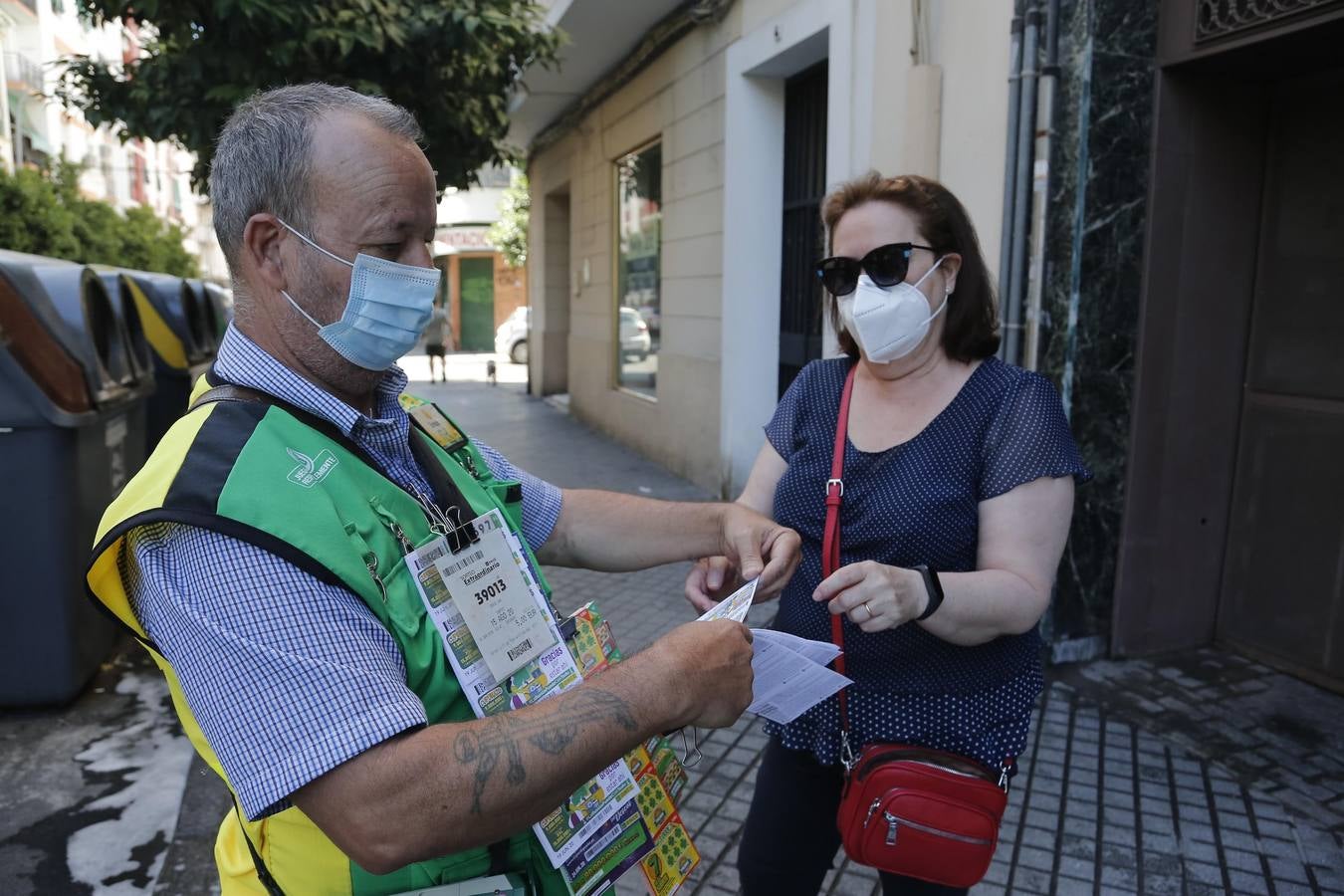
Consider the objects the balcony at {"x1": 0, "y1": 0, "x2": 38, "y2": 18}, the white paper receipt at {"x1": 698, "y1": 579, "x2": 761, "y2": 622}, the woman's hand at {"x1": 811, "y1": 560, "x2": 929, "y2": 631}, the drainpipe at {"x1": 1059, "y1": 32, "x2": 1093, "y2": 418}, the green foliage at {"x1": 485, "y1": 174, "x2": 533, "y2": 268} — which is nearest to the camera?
the white paper receipt at {"x1": 698, "y1": 579, "x2": 761, "y2": 622}

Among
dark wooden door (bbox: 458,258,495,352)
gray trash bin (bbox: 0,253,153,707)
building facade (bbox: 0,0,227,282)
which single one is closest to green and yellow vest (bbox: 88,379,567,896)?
gray trash bin (bbox: 0,253,153,707)

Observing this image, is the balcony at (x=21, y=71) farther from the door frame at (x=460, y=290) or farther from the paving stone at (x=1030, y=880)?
the paving stone at (x=1030, y=880)

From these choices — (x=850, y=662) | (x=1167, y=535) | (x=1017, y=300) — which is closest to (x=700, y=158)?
(x=1017, y=300)

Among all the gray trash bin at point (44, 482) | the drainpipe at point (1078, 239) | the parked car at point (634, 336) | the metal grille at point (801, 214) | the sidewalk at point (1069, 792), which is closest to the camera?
the sidewalk at point (1069, 792)

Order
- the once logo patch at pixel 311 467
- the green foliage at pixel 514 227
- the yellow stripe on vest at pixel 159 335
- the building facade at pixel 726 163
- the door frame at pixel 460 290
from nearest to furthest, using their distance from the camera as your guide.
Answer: the once logo patch at pixel 311 467
the building facade at pixel 726 163
the yellow stripe on vest at pixel 159 335
the green foliage at pixel 514 227
the door frame at pixel 460 290

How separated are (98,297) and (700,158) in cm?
467

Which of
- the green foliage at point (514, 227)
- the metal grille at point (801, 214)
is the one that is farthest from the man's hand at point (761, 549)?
the green foliage at point (514, 227)

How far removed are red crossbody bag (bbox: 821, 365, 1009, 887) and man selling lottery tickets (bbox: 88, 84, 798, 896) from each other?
478mm

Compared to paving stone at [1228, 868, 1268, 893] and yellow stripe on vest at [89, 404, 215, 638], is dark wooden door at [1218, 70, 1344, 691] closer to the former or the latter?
paving stone at [1228, 868, 1268, 893]

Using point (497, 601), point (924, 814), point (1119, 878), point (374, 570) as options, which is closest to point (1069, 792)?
point (1119, 878)

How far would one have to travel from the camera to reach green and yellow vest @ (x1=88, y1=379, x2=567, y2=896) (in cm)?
115

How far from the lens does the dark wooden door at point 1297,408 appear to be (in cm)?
403

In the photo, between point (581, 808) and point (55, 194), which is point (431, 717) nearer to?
point (581, 808)

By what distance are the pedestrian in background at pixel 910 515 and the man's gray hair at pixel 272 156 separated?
1045 mm
